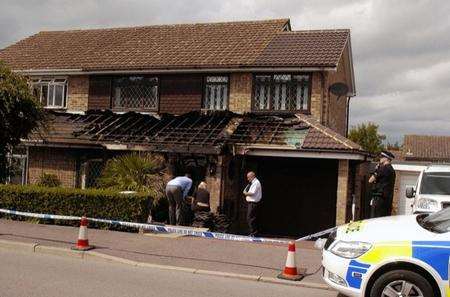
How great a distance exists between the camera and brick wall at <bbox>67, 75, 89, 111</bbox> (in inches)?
804

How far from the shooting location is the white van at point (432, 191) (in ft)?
38.3

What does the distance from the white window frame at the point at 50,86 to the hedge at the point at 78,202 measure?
7057mm

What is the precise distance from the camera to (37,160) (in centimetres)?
1898

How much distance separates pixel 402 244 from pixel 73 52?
18.4 metres

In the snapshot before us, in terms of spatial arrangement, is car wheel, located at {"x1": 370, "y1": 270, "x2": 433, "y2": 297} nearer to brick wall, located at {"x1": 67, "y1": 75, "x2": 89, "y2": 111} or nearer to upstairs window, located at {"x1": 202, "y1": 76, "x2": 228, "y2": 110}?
upstairs window, located at {"x1": 202, "y1": 76, "x2": 228, "y2": 110}

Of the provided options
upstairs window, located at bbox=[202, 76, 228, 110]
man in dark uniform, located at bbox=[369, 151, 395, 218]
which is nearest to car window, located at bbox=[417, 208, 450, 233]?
man in dark uniform, located at bbox=[369, 151, 395, 218]

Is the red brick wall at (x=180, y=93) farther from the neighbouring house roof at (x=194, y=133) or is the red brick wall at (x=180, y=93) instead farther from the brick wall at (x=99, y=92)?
the brick wall at (x=99, y=92)

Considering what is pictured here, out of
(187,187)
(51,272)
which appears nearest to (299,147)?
(187,187)

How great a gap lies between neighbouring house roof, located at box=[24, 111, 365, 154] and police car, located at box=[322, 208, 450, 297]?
27.9 ft

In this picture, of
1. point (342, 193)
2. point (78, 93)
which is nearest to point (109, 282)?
point (342, 193)

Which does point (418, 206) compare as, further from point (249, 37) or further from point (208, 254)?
point (249, 37)

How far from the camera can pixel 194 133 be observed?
665 inches

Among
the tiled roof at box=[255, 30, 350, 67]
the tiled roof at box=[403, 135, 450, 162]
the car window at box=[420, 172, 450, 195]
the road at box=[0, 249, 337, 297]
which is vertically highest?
the tiled roof at box=[255, 30, 350, 67]

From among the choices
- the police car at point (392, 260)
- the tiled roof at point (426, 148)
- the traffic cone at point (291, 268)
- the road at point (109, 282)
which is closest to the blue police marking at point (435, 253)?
the police car at point (392, 260)
